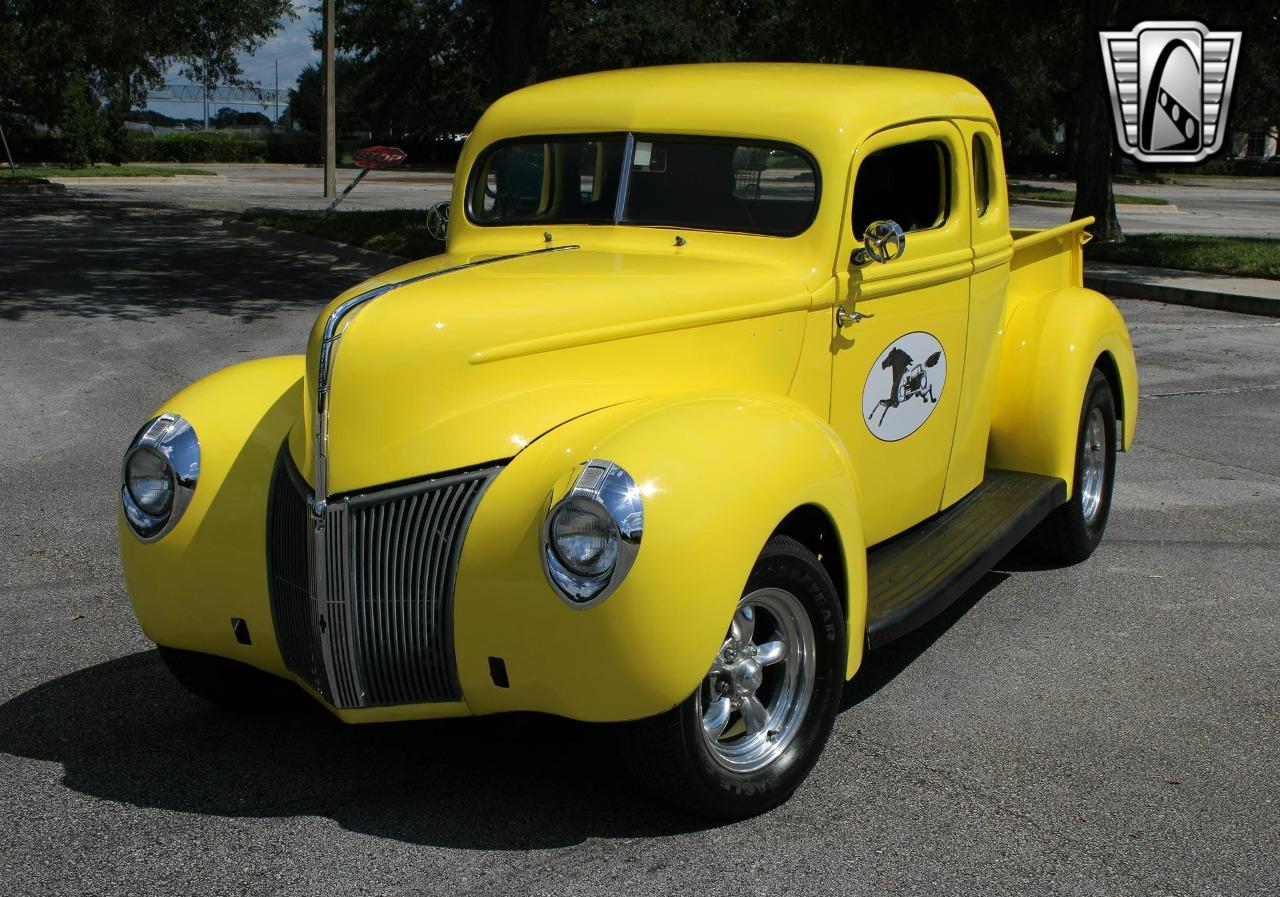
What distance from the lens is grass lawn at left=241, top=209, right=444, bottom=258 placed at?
53.5 ft

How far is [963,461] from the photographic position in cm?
508

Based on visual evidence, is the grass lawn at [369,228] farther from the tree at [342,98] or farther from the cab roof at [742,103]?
the tree at [342,98]

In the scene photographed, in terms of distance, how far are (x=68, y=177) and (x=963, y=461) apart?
109 feet

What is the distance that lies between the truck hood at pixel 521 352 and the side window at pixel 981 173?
Answer: 1.35 metres

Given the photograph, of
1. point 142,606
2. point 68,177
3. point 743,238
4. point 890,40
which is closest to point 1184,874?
point 743,238

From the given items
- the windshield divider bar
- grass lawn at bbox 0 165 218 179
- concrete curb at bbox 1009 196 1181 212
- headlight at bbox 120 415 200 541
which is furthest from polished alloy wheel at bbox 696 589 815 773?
grass lawn at bbox 0 165 218 179

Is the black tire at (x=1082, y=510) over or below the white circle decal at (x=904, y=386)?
below

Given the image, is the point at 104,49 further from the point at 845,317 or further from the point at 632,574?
the point at 632,574

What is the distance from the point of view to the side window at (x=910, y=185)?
462 centimetres

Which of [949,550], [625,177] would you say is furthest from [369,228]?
[949,550]

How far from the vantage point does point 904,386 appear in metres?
4.56

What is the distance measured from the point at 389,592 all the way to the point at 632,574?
25.5 inches

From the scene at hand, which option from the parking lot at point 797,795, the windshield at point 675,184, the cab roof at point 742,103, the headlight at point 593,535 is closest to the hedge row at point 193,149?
the cab roof at point 742,103

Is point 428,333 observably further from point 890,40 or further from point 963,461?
point 890,40
